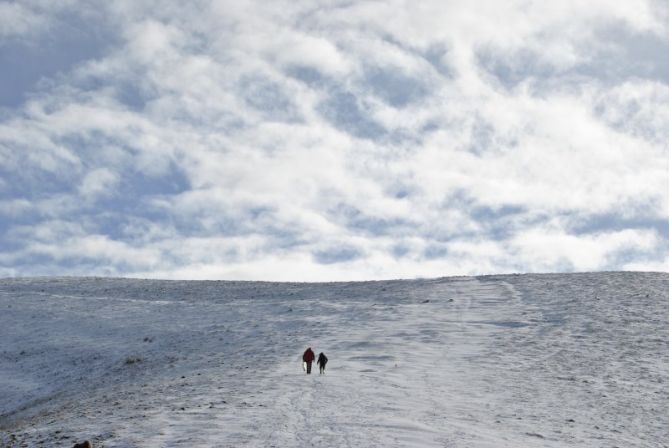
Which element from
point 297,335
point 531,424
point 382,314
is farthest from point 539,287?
Result: point 531,424

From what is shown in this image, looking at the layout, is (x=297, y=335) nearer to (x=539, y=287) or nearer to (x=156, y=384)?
(x=156, y=384)

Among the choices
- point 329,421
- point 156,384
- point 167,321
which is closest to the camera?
point 329,421

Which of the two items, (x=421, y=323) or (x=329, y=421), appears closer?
(x=329, y=421)

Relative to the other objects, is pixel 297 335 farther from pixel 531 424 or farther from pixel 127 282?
pixel 127 282

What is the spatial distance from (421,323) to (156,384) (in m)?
14.9

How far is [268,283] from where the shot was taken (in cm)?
5456

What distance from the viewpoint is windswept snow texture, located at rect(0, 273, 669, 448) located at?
1716 cm

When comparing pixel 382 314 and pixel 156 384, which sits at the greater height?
pixel 382 314

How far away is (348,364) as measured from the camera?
1035 inches

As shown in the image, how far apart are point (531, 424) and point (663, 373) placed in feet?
30.9

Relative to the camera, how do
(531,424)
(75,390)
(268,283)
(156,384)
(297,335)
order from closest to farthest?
(531,424)
(156,384)
(75,390)
(297,335)
(268,283)

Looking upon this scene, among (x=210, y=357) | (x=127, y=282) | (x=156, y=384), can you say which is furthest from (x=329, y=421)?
(x=127, y=282)

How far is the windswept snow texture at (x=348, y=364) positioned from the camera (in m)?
17.2

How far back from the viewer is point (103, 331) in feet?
124
